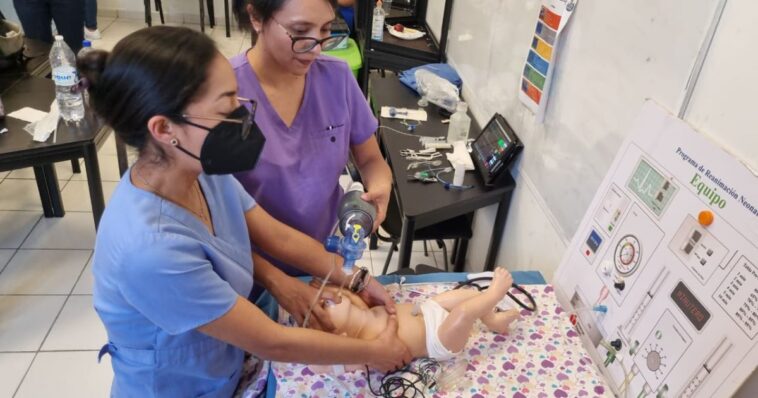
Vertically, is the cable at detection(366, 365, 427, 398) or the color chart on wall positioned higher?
the color chart on wall

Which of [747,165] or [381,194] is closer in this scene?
[747,165]

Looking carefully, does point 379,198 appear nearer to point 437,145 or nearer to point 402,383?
point 402,383

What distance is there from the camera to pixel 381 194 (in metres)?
1.67

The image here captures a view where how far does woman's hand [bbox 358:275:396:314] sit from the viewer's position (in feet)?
4.92

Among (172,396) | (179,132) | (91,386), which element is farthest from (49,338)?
(179,132)

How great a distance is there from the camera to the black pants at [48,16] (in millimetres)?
3568

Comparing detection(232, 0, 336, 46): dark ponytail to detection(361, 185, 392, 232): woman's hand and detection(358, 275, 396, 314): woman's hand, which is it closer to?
detection(361, 185, 392, 232): woman's hand

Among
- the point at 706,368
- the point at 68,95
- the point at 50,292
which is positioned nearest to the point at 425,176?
the point at 706,368

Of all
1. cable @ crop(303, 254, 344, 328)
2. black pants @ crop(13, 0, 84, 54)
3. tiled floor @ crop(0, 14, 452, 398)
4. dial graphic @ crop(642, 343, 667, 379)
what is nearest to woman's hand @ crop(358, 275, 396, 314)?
cable @ crop(303, 254, 344, 328)

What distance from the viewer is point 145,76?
3.06 feet

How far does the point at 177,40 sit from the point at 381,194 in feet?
2.78

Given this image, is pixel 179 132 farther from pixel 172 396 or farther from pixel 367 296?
pixel 367 296

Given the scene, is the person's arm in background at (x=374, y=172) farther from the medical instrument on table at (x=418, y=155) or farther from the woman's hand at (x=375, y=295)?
the medical instrument on table at (x=418, y=155)

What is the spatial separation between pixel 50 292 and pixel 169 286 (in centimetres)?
200
